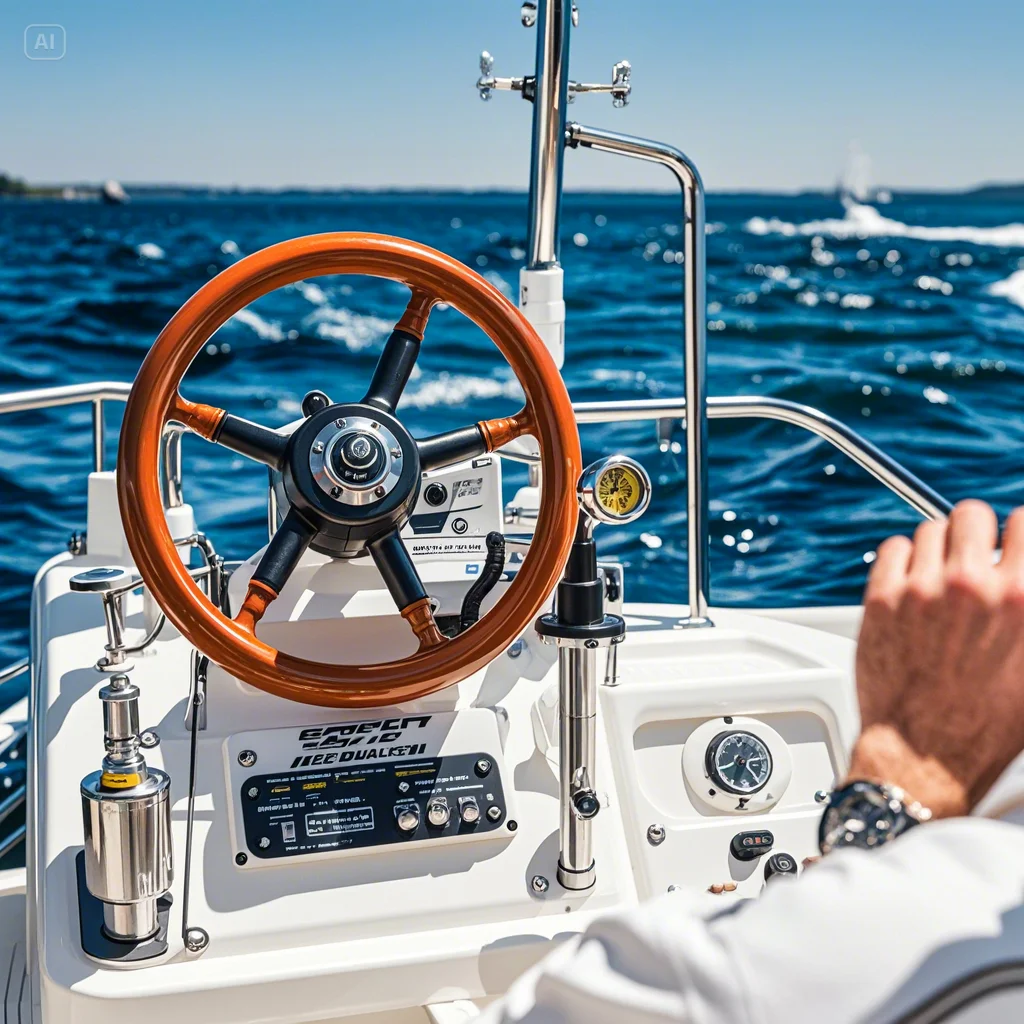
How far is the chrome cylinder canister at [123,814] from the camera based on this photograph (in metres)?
1.34

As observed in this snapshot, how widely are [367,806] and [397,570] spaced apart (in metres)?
0.28

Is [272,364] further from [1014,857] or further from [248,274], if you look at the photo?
[1014,857]

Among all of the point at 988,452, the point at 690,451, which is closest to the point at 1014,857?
the point at 690,451

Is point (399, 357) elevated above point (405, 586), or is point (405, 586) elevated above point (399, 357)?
point (399, 357)

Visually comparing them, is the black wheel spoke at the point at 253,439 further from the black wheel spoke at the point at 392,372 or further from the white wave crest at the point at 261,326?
the white wave crest at the point at 261,326

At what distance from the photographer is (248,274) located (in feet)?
4.81

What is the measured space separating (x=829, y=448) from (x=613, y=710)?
4635 millimetres

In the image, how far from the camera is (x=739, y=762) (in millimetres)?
1705

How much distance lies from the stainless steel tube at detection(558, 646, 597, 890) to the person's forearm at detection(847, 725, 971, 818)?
30.2 inches

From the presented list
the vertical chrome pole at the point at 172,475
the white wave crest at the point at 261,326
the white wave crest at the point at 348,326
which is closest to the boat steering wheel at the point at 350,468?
the vertical chrome pole at the point at 172,475

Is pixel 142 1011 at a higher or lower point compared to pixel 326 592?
lower

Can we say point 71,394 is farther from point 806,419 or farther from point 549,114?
point 806,419

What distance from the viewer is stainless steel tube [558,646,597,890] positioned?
4.74 feet

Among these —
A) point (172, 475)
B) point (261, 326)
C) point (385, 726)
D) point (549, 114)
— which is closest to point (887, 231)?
point (261, 326)
